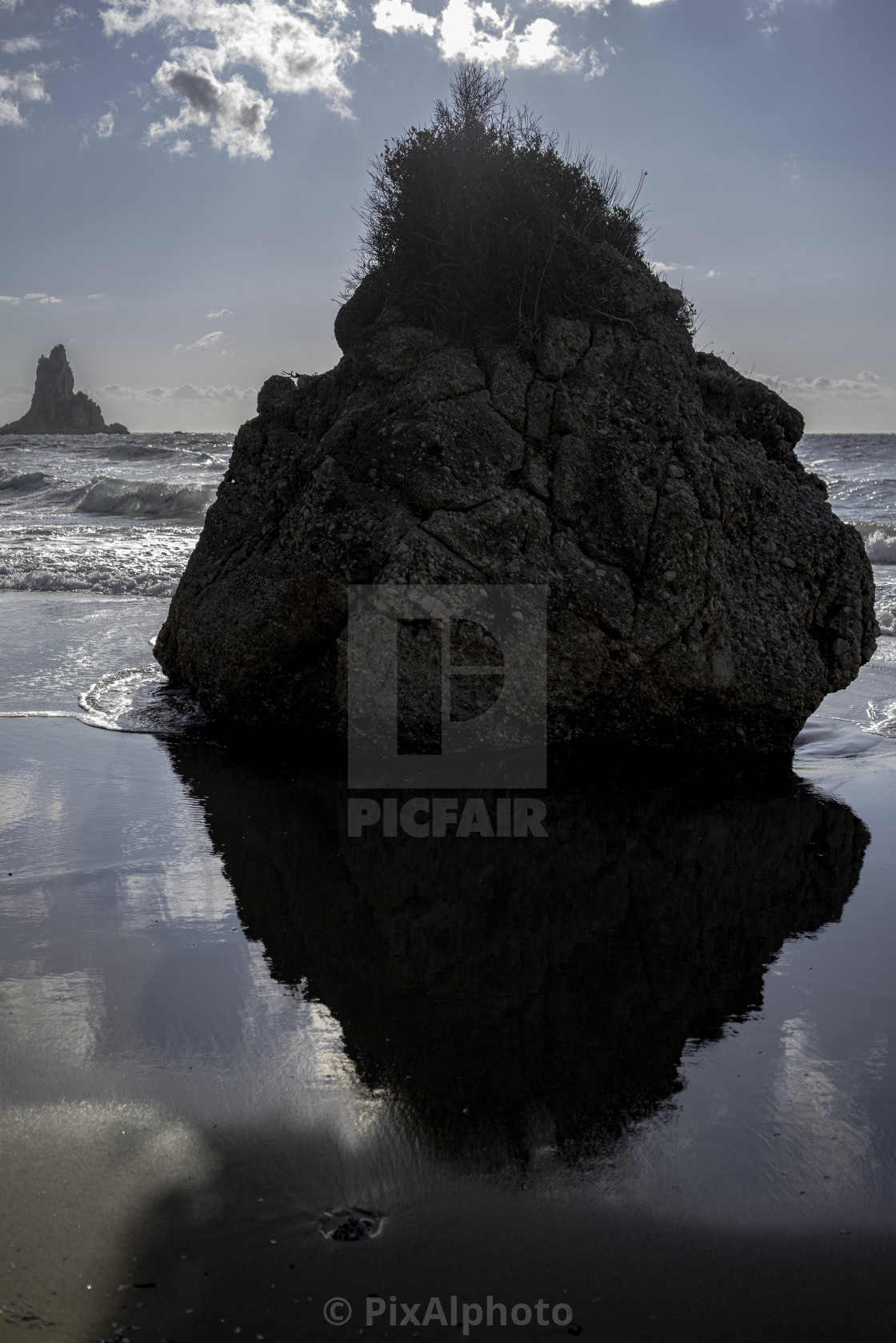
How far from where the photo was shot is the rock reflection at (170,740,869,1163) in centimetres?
268

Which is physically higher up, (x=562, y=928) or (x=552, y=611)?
(x=552, y=611)

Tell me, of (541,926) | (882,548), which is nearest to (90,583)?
(541,926)

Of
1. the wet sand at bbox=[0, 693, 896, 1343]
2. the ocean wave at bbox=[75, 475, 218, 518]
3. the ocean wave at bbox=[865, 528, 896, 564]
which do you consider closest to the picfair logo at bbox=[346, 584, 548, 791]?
the wet sand at bbox=[0, 693, 896, 1343]

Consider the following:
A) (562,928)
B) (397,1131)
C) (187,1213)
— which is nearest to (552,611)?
(562,928)

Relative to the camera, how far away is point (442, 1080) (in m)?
2.69

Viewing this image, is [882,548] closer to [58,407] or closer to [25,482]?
[25,482]

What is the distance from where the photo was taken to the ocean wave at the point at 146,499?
21953 mm

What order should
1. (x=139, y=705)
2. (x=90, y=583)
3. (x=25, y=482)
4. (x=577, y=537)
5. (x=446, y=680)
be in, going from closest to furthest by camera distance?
(x=446, y=680) → (x=577, y=537) → (x=139, y=705) → (x=90, y=583) → (x=25, y=482)

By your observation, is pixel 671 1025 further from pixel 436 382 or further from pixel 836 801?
pixel 436 382

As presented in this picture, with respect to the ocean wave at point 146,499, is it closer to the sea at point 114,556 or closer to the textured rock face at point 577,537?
the sea at point 114,556

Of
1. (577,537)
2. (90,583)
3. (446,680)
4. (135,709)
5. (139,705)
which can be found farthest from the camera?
(90,583)

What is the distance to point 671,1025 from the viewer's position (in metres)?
3.01

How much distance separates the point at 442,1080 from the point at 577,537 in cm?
374

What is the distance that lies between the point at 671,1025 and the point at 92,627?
779 cm
